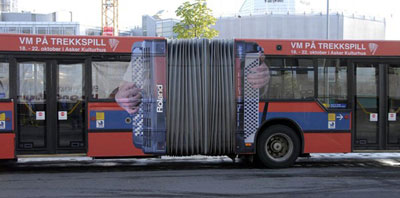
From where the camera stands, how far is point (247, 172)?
8.73m

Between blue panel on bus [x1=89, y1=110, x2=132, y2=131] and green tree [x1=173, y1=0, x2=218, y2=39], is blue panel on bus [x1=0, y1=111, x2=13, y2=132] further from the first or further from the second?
green tree [x1=173, y1=0, x2=218, y2=39]

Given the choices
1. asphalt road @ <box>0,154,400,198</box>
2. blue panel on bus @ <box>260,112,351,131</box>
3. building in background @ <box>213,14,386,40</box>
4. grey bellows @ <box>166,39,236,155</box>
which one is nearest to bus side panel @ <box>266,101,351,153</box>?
blue panel on bus @ <box>260,112,351,131</box>

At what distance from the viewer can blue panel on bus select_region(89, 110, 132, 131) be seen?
8.57 meters

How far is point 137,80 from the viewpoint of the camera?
8.73 meters

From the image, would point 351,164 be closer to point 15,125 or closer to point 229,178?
point 229,178

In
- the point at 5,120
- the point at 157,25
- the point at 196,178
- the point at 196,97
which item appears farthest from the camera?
the point at 157,25

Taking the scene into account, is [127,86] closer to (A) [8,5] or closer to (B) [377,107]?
(B) [377,107]

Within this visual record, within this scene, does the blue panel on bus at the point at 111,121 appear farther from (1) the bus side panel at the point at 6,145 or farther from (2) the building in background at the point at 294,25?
(2) the building in background at the point at 294,25

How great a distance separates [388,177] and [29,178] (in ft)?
23.7

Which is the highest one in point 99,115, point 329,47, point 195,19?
point 195,19

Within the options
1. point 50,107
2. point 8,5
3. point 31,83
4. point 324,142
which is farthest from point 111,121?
point 8,5

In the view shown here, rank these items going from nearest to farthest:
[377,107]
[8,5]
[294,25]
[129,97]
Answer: [129,97] → [377,107] → [294,25] → [8,5]

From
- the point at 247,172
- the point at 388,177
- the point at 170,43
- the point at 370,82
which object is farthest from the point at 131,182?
the point at 370,82

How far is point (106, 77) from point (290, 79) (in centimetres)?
404
